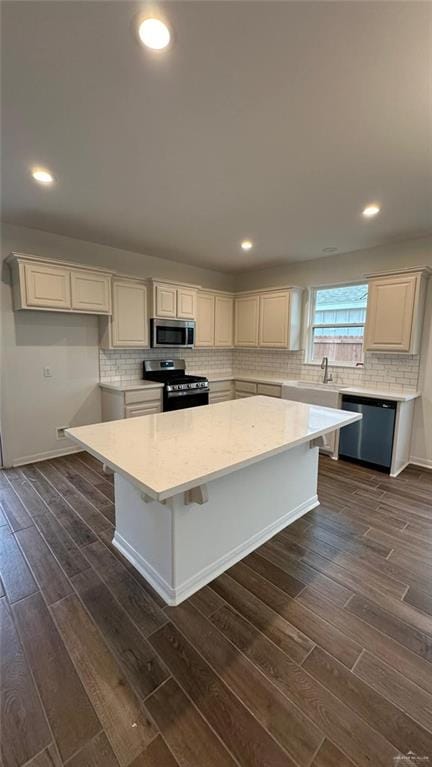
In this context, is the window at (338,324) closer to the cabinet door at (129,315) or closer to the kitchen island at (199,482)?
the kitchen island at (199,482)

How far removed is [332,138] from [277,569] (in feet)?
8.95

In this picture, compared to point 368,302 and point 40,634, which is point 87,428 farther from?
point 368,302

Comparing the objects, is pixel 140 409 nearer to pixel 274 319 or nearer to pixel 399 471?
pixel 274 319

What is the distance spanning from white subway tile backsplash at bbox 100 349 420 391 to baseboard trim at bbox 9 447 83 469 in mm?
1004

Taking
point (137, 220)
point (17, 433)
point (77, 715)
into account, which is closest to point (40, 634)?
point (77, 715)

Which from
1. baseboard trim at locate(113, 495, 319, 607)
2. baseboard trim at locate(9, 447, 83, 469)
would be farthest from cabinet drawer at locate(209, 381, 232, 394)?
baseboard trim at locate(113, 495, 319, 607)

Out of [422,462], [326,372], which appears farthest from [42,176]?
[422,462]

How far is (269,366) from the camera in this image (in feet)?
18.1

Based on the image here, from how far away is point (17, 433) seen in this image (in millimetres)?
3662

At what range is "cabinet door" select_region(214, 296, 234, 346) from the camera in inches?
213

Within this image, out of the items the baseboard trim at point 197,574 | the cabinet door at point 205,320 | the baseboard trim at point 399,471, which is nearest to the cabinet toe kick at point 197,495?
the baseboard trim at point 197,574

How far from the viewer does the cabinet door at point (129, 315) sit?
4078mm

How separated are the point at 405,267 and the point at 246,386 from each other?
107 inches

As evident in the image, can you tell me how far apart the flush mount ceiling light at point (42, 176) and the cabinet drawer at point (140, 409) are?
7.91ft
